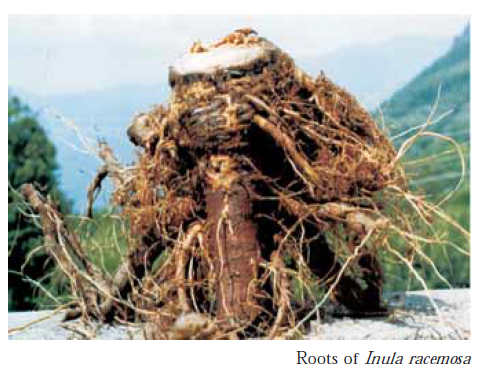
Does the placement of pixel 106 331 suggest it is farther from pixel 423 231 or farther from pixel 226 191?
pixel 423 231

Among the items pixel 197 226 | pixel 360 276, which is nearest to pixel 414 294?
pixel 360 276

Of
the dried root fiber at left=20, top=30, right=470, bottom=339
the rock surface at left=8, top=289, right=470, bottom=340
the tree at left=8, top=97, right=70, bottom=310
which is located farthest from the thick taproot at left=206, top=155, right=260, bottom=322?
the tree at left=8, top=97, right=70, bottom=310

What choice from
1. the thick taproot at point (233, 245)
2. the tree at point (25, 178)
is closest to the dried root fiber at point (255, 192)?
the thick taproot at point (233, 245)

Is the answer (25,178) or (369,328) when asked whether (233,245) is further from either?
(25,178)

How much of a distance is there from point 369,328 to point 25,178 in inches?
152

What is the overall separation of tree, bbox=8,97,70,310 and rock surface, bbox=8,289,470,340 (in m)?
2.31

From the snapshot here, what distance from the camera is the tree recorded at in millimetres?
5277

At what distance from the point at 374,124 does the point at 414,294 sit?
3.86 feet

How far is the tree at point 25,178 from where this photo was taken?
17.3 ft

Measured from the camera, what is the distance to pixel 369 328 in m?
2.50

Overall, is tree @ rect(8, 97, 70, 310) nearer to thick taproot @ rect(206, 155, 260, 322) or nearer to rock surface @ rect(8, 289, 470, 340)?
rock surface @ rect(8, 289, 470, 340)

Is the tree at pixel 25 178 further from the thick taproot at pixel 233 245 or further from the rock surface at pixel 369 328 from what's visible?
the thick taproot at pixel 233 245

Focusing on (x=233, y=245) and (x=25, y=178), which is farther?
(x=25, y=178)

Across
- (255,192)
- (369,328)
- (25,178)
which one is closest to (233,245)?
(255,192)
